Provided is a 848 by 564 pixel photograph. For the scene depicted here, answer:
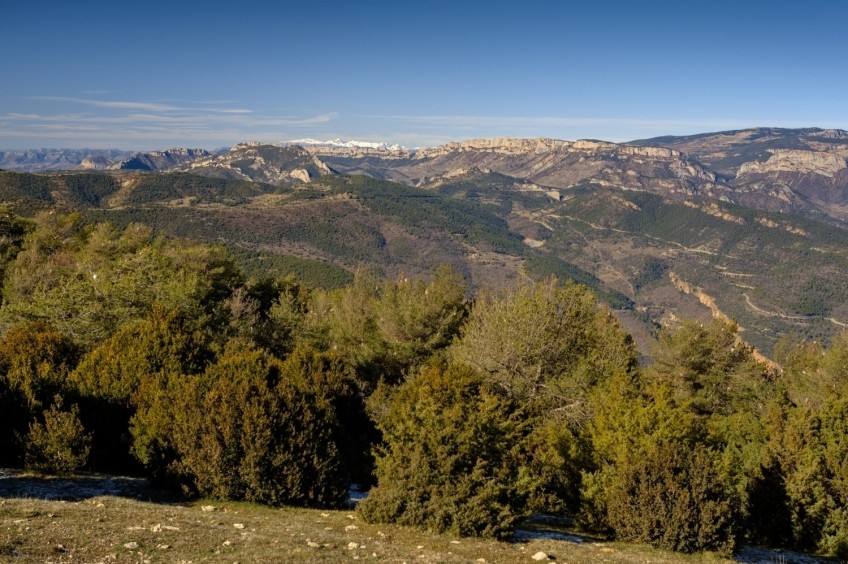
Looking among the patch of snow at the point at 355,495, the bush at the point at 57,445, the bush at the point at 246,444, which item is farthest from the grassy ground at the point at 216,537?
the patch of snow at the point at 355,495

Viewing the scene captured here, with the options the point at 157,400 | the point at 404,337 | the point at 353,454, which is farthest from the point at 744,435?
the point at 157,400

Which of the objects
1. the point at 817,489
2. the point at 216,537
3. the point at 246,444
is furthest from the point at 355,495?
the point at 817,489

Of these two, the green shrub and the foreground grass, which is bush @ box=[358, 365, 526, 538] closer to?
the foreground grass

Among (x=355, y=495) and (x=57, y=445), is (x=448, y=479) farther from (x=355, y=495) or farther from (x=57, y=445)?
(x=57, y=445)

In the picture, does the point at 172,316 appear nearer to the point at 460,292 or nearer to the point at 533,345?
the point at 533,345

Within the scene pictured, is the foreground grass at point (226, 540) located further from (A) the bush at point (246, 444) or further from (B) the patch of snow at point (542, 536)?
(A) the bush at point (246, 444)

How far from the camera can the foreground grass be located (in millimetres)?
12375

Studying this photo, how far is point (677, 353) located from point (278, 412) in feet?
133

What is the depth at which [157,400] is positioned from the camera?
22828mm

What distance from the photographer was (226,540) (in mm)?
13805

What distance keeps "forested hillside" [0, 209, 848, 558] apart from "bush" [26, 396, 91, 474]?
63 millimetres

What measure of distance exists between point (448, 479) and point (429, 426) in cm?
170

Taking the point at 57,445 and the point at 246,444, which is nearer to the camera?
the point at 246,444

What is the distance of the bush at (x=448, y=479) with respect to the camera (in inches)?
674
